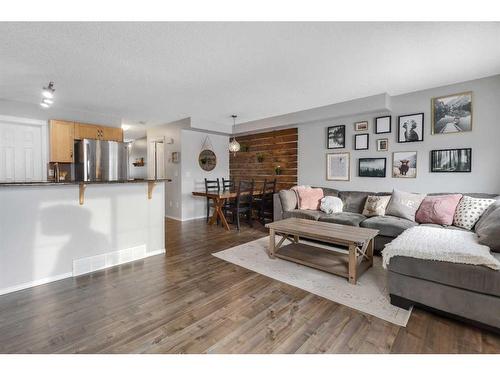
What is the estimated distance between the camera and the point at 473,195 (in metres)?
3.28

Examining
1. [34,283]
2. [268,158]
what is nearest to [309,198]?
[268,158]

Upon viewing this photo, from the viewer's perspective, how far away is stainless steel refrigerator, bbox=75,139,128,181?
181 inches

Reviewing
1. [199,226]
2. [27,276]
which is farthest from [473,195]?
[27,276]

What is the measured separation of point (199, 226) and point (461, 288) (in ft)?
14.3

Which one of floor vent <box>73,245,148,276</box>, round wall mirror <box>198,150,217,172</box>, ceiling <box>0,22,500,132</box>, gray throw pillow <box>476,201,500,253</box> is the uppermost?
ceiling <box>0,22,500,132</box>

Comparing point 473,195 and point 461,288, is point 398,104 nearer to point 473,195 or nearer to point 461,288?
point 473,195

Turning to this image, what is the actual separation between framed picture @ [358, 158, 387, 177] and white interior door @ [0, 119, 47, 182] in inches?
227

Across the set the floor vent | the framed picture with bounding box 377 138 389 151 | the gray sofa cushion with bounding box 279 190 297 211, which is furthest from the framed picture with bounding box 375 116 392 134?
the floor vent

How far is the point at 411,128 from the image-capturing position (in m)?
3.89

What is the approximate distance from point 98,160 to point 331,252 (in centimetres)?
446

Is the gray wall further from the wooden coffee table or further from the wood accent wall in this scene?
the wooden coffee table

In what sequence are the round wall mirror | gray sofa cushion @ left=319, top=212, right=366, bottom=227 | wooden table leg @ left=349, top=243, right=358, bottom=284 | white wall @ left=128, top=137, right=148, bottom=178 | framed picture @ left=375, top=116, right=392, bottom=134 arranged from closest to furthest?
wooden table leg @ left=349, top=243, right=358, bottom=284, gray sofa cushion @ left=319, top=212, right=366, bottom=227, framed picture @ left=375, top=116, right=392, bottom=134, the round wall mirror, white wall @ left=128, top=137, right=148, bottom=178

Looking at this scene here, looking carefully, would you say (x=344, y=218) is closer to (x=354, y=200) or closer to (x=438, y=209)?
(x=354, y=200)

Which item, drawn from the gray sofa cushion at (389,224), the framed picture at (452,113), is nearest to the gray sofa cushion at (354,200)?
the gray sofa cushion at (389,224)
